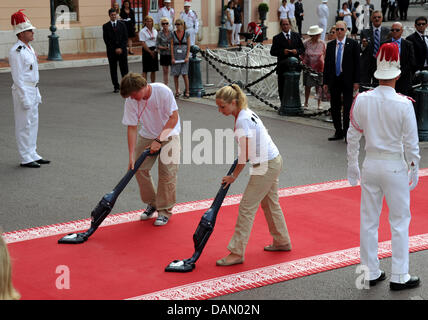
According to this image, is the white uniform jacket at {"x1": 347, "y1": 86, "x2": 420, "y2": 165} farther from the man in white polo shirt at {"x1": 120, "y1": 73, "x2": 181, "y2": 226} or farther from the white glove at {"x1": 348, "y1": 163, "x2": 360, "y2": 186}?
the man in white polo shirt at {"x1": 120, "y1": 73, "x2": 181, "y2": 226}

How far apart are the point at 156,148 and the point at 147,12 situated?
69.1ft

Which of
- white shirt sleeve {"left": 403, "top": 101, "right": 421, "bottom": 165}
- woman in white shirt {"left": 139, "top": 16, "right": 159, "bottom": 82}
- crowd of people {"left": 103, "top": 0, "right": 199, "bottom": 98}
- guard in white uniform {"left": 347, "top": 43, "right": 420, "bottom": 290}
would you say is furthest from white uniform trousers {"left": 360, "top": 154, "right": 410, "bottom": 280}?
woman in white shirt {"left": 139, "top": 16, "right": 159, "bottom": 82}

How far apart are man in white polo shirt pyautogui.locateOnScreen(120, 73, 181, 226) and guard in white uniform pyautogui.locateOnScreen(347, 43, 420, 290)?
90.8 inches

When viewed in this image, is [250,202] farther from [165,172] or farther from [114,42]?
[114,42]

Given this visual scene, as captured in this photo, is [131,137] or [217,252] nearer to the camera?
[217,252]

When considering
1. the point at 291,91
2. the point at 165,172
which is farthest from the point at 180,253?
the point at 291,91

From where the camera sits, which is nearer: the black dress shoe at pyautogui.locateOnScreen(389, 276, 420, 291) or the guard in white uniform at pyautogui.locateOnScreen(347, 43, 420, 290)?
the guard in white uniform at pyautogui.locateOnScreen(347, 43, 420, 290)

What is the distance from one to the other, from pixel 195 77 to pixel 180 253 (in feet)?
33.3

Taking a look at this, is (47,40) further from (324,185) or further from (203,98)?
(324,185)

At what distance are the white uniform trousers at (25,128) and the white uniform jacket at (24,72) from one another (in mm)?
92

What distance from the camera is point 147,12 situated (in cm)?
2752

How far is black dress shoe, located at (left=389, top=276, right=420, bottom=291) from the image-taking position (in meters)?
5.75
